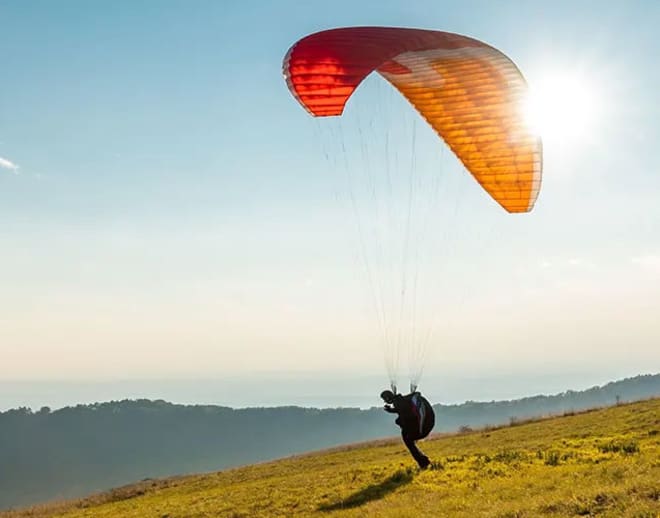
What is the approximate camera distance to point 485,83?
733 inches

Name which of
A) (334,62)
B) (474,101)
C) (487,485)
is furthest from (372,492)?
(474,101)

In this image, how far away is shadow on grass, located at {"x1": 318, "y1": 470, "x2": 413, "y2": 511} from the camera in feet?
54.3

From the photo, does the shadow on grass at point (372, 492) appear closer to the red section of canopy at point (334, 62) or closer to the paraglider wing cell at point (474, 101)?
the paraglider wing cell at point (474, 101)

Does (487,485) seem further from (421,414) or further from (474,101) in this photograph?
(474,101)

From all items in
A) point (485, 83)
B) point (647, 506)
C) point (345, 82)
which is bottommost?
point (647, 506)

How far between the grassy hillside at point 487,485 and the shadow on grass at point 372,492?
0.13 ft

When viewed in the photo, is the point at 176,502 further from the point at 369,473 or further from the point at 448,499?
the point at 448,499

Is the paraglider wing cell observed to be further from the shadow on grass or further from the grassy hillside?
the shadow on grass

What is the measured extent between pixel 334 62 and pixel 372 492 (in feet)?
34.7

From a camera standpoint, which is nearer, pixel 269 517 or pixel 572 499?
pixel 572 499

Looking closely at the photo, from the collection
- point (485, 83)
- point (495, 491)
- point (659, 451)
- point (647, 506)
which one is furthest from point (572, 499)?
point (485, 83)

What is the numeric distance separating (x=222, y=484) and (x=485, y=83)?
2069 cm

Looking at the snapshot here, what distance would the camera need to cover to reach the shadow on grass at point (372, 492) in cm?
1656

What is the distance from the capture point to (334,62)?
15.2m
